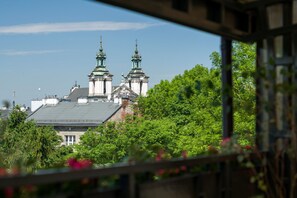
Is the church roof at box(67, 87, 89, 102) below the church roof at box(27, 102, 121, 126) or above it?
above

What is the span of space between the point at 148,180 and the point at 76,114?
82.6m

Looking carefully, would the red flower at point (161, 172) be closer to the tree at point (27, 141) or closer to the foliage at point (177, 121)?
the foliage at point (177, 121)

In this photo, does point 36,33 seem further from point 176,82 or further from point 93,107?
point 176,82

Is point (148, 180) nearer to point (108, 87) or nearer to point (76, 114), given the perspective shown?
point (76, 114)

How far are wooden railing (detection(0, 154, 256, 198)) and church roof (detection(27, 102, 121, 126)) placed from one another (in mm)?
76017

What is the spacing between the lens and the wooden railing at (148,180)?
3342 mm

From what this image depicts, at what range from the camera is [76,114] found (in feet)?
283

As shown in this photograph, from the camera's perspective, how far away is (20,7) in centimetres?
11181

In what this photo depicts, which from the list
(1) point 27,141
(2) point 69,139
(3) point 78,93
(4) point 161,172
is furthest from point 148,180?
(3) point 78,93

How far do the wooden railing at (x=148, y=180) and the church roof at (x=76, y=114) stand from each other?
7602 centimetres

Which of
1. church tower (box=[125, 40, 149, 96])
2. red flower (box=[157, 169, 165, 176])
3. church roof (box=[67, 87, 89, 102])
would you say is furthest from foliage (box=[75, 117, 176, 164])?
church roof (box=[67, 87, 89, 102])

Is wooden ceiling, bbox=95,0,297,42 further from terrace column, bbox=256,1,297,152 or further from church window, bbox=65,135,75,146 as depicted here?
church window, bbox=65,135,75,146

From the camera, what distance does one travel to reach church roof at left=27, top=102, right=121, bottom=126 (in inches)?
3265

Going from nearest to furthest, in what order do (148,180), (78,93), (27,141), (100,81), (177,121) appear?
(148,180) < (177,121) < (27,141) < (100,81) < (78,93)
